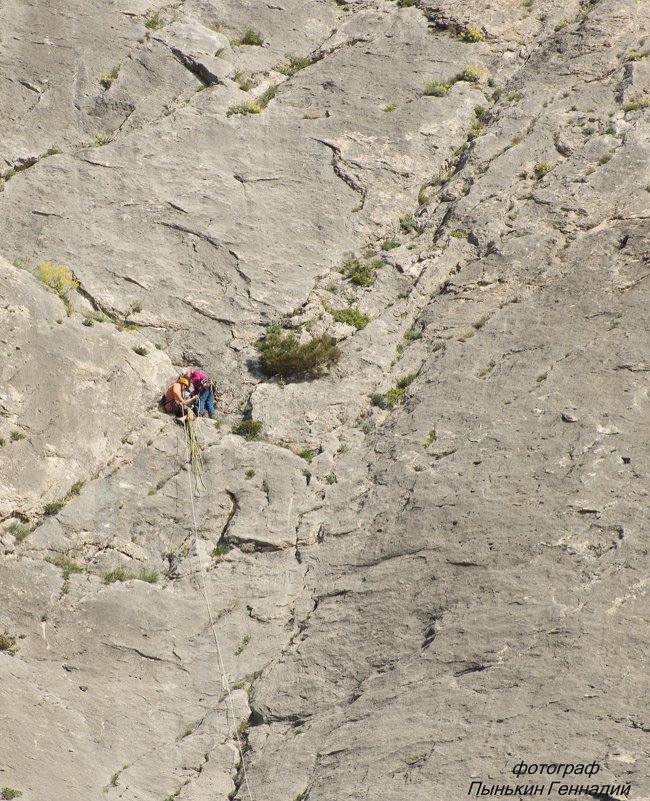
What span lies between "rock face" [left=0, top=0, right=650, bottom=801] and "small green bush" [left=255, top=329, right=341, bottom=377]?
0.87ft

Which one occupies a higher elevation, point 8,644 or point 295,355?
point 295,355

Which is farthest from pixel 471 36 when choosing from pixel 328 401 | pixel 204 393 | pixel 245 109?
pixel 204 393

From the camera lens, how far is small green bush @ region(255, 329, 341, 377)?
20.1 m

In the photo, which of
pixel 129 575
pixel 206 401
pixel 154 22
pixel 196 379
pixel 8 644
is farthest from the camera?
pixel 154 22

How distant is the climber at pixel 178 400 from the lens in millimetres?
19078

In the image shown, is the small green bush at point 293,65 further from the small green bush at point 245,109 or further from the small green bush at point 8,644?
the small green bush at point 8,644

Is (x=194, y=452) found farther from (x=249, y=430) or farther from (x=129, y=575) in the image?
(x=129, y=575)

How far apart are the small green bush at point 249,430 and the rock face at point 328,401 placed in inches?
7.7

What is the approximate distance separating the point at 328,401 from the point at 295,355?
1.10 metres

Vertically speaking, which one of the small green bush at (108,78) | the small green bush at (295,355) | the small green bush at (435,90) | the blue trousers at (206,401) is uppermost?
the small green bush at (435,90)

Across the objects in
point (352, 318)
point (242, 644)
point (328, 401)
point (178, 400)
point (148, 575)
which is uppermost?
point (352, 318)

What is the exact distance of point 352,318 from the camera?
830 inches

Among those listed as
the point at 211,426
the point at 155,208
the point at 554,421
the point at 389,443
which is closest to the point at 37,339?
the point at 211,426

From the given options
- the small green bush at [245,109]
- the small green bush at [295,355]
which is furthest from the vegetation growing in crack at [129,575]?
the small green bush at [245,109]
